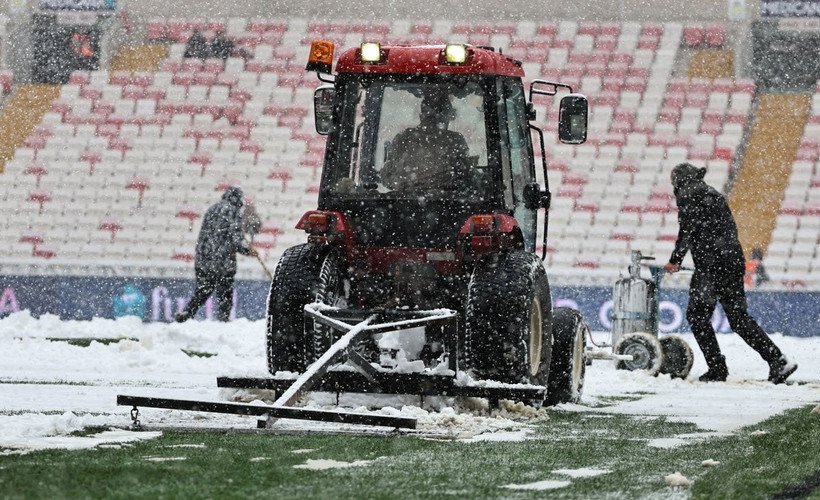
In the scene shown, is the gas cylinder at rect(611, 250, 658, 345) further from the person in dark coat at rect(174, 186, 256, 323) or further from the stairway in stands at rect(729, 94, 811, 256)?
the stairway in stands at rect(729, 94, 811, 256)

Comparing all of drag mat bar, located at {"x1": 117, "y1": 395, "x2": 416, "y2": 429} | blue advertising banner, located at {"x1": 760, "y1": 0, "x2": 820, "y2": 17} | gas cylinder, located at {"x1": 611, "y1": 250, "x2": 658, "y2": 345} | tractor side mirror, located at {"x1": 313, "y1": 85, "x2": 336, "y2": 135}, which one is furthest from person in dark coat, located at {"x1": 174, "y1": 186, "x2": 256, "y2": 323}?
blue advertising banner, located at {"x1": 760, "y1": 0, "x2": 820, "y2": 17}

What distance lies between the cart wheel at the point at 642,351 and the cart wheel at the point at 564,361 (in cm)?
252

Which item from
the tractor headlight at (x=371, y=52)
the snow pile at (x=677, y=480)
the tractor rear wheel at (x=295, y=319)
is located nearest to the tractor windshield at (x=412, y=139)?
the tractor headlight at (x=371, y=52)

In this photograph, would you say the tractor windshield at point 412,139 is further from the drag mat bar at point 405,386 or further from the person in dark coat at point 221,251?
the person in dark coat at point 221,251

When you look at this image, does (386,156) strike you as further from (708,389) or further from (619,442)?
(708,389)

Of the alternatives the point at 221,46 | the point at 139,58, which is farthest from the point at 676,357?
the point at 139,58

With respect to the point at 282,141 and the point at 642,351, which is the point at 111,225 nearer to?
the point at 282,141

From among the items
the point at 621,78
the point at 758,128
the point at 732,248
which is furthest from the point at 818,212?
the point at 732,248

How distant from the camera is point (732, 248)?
408 inches

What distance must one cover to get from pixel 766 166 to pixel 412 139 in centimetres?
1586

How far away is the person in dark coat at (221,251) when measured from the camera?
48.8 ft

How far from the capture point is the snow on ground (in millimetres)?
5875

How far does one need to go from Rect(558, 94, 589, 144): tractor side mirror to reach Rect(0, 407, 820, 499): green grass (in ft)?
6.98

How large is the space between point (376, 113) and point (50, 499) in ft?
13.7
